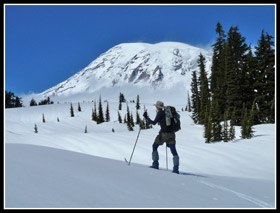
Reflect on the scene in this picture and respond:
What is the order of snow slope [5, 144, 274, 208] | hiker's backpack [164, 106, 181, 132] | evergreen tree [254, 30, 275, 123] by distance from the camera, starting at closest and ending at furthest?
1. snow slope [5, 144, 274, 208]
2. hiker's backpack [164, 106, 181, 132]
3. evergreen tree [254, 30, 275, 123]

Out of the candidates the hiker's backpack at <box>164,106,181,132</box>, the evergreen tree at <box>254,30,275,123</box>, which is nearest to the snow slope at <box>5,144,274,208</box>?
the hiker's backpack at <box>164,106,181,132</box>

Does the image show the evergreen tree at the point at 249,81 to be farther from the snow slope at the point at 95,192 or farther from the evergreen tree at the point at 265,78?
the snow slope at the point at 95,192

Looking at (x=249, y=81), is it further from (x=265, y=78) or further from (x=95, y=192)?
(x=95, y=192)

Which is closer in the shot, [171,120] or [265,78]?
[171,120]

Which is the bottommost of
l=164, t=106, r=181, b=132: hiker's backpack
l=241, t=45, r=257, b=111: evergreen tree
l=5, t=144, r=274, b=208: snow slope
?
l=5, t=144, r=274, b=208: snow slope

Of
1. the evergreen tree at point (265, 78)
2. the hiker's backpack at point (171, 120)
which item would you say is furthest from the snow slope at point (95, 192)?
the evergreen tree at point (265, 78)

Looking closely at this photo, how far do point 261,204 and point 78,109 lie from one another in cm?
7693

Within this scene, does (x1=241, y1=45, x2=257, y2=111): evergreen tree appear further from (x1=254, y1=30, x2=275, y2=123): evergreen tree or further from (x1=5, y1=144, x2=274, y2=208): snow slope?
(x1=5, y1=144, x2=274, y2=208): snow slope

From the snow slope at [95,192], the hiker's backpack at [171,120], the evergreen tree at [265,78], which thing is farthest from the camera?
the evergreen tree at [265,78]

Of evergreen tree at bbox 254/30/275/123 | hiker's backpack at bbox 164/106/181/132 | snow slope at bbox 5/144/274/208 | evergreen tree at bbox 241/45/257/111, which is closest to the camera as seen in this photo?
snow slope at bbox 5/144/274/208

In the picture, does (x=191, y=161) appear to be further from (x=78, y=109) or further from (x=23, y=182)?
(x=78, y=109)

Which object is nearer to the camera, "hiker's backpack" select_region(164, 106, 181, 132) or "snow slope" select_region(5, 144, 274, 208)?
"snow slope" select_region(5, 144, 274, 208)

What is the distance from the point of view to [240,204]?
162 inches

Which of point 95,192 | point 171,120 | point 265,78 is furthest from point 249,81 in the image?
point 95,192
